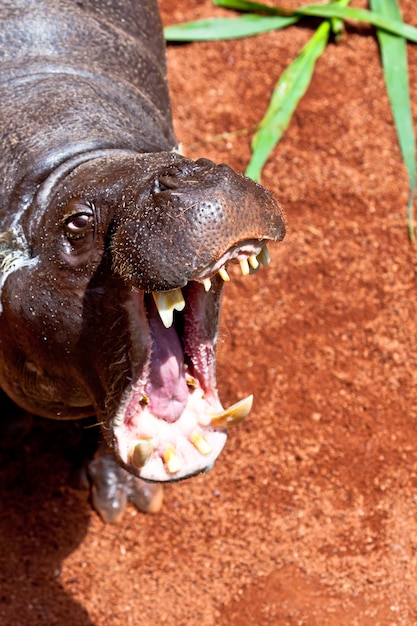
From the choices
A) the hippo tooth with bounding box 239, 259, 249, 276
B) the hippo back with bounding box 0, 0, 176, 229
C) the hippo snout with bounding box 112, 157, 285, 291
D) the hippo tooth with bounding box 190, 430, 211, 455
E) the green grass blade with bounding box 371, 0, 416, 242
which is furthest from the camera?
the green grass blade with bounding box 371, 0, 416, 242

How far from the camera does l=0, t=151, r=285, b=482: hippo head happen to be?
2799mm

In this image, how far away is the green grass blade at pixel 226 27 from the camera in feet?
19.6

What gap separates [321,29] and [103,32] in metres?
2.24

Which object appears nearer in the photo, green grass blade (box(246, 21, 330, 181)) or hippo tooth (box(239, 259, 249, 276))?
hippo tooth (box(239, 259, 249, 276))

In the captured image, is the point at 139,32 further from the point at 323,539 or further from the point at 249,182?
the point at 323,539

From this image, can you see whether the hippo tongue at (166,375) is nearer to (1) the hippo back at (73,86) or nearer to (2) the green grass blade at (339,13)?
(1) the hippo back at (73,86)

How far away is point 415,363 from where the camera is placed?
4953 mm

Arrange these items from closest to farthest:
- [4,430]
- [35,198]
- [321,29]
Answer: [35,198]
[4,430]
[321,29]

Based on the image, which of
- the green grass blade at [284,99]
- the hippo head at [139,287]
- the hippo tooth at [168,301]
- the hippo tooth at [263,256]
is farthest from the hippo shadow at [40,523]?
the hippo tooth at [263,256]

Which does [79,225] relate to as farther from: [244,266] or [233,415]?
[233,415]

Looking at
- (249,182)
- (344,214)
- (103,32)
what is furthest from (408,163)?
(249,182)

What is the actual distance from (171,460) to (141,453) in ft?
0.42

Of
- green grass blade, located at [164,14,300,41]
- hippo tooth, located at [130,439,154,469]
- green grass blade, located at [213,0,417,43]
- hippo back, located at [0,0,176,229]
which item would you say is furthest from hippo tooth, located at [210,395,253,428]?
green grass blade, located at [213,0,417,43]

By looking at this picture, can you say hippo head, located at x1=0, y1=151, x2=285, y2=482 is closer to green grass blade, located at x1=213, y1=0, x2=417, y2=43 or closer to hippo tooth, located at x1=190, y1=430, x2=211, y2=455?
hippo tooth, located at x1=190, y1=430, x2=211, y2=455
